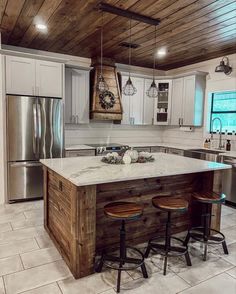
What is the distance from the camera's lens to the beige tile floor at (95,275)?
6.82 ft

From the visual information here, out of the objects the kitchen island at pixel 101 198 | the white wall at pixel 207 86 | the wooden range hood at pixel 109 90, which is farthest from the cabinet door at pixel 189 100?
the kitchen island at pixel 101 198

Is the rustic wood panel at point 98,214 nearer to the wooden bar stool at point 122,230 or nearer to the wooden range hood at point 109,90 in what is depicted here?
the wooden bar stool at point 122,230

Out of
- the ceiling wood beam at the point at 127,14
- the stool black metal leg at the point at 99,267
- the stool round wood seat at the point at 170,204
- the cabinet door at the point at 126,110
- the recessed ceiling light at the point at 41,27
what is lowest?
the stool black metal leg at the point at 99,267

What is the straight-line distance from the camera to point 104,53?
500 centimetres

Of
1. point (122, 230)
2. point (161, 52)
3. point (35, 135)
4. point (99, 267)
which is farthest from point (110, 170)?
point (161, 52)

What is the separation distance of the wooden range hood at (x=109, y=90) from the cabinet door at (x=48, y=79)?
89 cm

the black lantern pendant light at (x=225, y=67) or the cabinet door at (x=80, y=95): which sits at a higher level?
the black lantern pendant light at (x=225, y=67)

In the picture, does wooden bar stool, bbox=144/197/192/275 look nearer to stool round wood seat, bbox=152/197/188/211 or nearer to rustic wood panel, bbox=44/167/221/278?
stool round wood seat, bbox=152/197/188/211

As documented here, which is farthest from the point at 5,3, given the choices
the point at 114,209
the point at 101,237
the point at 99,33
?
the point at 101,237

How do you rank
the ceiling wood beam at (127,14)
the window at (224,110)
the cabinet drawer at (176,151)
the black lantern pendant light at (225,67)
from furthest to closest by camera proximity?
the cabinet drawer at (176,151)
the window at (224,110)
the black lantern pendant light at (225,67)
the ceiling wood beam at (127,14)

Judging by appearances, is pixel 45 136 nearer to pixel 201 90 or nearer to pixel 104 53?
pixel 104 53

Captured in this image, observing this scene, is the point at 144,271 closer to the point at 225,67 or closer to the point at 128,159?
the point at 128,159

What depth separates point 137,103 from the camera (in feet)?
19.2

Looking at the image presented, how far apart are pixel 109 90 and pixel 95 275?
3855mm
